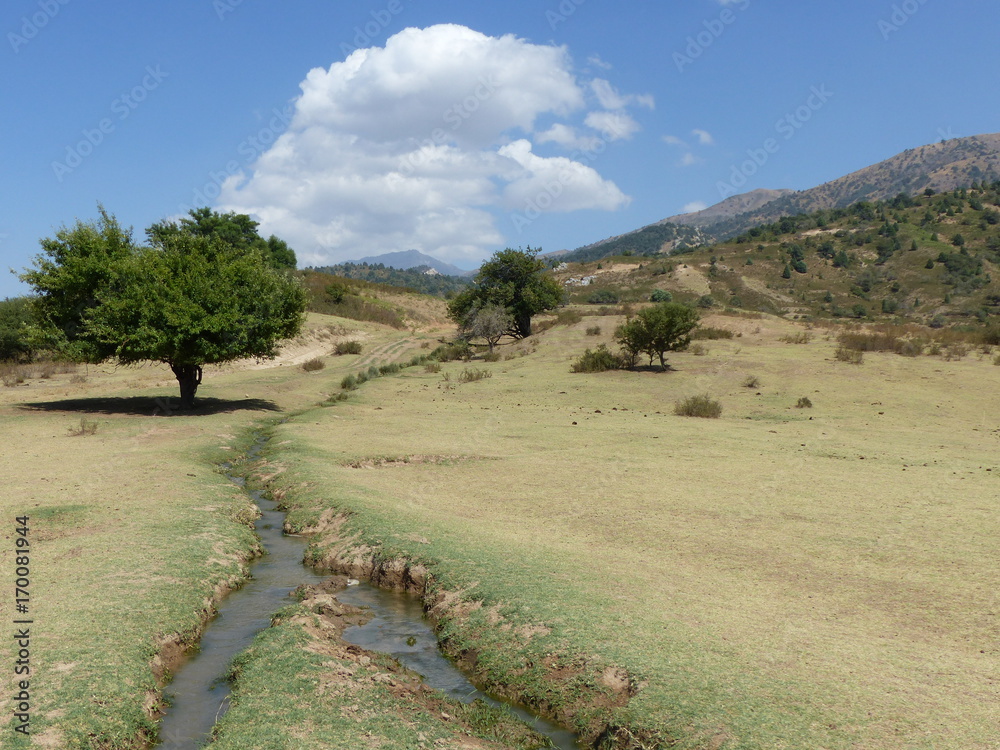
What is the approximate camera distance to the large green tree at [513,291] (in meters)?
58.3

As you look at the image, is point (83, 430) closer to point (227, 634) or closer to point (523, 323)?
point (227, 634)

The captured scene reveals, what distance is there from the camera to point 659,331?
35.6 meters

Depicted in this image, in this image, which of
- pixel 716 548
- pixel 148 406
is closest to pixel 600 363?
pixel 148 406

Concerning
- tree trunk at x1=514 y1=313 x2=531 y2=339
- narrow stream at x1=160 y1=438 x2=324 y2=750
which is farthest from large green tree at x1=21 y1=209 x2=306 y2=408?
tree trunk at x1=514 y1=313 x2=531 y2=339

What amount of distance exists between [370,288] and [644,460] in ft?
250

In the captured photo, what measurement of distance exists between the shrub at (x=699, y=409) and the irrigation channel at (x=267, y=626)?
17.7 metres

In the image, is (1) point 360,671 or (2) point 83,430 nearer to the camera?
(1) point 360,671

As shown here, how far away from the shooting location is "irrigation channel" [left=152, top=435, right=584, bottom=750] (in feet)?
23.2

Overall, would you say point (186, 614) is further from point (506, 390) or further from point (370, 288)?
point (370, 288)

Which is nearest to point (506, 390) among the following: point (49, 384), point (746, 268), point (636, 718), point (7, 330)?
point (49, 384)

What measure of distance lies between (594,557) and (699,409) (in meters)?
17.0

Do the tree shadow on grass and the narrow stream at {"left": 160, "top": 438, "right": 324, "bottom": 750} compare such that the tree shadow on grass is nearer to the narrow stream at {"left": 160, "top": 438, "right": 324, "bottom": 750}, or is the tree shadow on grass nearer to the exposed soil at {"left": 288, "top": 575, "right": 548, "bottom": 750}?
the narrow stream at {"left": 160, "top": 438, "right": 324, "bottom": 750}

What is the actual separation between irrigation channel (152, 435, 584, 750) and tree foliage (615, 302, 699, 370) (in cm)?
2591

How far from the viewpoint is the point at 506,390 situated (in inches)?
1326
